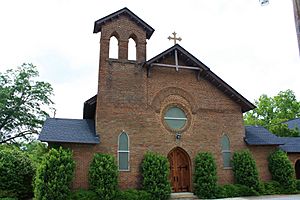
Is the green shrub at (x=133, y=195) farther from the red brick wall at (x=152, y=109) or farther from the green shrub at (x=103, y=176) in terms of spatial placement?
the red brick wall at (x=152, y=109)

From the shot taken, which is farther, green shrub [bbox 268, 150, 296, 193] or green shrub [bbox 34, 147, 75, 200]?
green shrub [bbox 268, 150, 296, 193]

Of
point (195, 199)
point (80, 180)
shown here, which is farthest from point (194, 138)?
point (80, 180)

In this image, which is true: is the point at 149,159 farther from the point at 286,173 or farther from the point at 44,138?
the point at 286,173

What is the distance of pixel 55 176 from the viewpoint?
13633 mm

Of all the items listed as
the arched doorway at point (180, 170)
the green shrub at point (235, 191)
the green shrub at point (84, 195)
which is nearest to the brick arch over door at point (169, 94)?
the arched doorway at point (180, 170)

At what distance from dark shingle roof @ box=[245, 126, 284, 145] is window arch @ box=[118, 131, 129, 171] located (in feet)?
24.1

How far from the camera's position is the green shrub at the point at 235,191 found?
16.3m

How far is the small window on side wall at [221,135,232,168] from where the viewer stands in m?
17.4

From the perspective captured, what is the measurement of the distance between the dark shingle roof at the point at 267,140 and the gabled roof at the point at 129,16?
8961 millimetres

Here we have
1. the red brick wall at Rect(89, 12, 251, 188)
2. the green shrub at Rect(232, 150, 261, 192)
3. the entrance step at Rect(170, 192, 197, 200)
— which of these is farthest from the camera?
the green shrub at Rect(232, 150, 261, 192)

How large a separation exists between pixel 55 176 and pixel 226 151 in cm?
971

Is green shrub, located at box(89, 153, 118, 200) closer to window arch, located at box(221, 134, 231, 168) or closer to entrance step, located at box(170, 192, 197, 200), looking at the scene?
entrance step, located at box(170, 192, 197, 200)

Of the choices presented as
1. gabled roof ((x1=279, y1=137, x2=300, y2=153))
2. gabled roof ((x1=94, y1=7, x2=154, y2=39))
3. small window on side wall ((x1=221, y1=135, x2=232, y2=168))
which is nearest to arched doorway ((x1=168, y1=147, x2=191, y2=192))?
small window on side wall ((x1=221, y1=135, x2=232, y2=168))

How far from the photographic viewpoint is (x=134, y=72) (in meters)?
17.2
